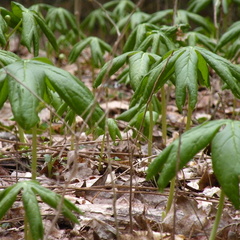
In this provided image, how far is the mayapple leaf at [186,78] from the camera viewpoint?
121 centimetres

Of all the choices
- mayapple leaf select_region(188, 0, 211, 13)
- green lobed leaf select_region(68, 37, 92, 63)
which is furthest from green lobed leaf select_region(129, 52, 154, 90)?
mayapple leaf select_region(188, 0, 211, 13)

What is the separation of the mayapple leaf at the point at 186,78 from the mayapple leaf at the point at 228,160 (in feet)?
0.75

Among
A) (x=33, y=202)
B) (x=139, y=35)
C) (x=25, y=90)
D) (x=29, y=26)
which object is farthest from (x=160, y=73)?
(x=139, y=35)

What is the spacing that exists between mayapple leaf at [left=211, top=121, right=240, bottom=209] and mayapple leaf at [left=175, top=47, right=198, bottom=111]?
0.23 meters

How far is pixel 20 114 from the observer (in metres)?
0.98

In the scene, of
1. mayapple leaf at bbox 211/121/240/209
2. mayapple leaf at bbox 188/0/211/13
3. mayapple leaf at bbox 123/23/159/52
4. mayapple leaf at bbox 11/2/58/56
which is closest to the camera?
mayapple leaf at bbox 211/121/240/209

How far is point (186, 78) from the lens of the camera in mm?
1224

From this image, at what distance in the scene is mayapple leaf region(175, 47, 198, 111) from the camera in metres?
1.21

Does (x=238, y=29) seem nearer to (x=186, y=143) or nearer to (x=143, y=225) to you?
(x=143, y=225)

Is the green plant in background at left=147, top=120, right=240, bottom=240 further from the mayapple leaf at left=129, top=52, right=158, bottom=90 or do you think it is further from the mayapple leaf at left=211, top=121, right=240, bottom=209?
the mayapple leaf at left=129, top=52, right=158, bottom=90

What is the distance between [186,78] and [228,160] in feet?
1.16

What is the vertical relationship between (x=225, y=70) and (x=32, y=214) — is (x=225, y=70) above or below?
above

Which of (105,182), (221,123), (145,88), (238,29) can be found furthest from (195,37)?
(221,123)

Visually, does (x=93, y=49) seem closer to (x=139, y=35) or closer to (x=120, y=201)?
(x=139, y=35)
